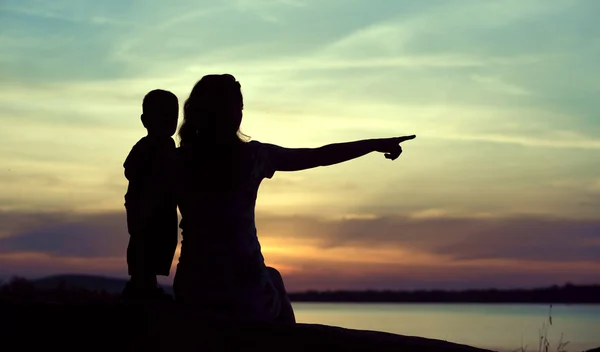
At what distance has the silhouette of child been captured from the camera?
695 cm

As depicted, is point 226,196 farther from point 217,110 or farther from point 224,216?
point 217,110

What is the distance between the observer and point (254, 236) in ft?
19.4

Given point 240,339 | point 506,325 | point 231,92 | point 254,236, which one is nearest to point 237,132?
point 231,92

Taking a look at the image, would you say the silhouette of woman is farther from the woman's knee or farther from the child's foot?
the child's foot

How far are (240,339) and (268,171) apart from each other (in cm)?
122

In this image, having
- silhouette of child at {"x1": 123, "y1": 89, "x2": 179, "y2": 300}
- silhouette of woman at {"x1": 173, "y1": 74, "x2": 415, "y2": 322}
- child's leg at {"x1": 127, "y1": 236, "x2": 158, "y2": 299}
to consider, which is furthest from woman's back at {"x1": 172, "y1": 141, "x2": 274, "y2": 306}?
child's leg at {"x1": 127, "y1": 236, "x2": 158, "y2": 299}

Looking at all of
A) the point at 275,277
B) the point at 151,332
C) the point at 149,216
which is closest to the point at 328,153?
the point at 275,277

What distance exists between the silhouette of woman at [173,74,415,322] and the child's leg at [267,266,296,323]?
1 cm

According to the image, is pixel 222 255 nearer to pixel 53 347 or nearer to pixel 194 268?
pixel 194 268

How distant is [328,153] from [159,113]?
6.70 feet

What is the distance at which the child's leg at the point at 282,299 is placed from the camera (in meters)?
6.02

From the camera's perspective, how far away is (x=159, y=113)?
746cm

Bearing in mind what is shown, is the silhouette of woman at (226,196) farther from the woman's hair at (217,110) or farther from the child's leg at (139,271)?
the child's leg at (139,271)

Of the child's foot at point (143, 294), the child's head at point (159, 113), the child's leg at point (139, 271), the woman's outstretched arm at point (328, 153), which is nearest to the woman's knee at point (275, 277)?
the woman's outstretched arm at point (328, 153)
